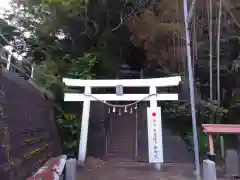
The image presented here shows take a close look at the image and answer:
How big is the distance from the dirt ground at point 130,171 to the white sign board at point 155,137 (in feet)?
1.53

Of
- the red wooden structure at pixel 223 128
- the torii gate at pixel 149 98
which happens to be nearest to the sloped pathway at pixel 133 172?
the torii gate at pixel 149 98

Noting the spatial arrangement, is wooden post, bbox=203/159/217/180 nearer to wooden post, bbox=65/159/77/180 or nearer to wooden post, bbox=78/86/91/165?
wooden post, bbox=65/159/77/180

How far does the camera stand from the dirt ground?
8.56 metres

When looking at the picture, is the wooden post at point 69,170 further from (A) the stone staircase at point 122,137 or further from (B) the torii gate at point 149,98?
(A) the stone staircase at point 122,137

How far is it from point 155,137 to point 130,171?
155 cm

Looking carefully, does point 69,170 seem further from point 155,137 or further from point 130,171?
point 155,137

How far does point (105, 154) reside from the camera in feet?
39.9

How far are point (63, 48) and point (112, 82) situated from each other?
4294 mm

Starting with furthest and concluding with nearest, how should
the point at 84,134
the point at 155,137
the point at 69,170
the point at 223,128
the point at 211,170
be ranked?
the point at 84,134
the point at 155,137
the point at 223,128
the point at 211,170
the point at 69,170

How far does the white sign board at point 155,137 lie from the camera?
995 centimetres

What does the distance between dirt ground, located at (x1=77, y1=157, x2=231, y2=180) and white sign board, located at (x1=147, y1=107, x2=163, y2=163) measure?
0.47 m

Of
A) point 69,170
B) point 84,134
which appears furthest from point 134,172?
point 69,170

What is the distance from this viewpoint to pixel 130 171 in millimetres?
9484

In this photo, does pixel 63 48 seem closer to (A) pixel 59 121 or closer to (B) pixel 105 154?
(A) pixel 59 121
